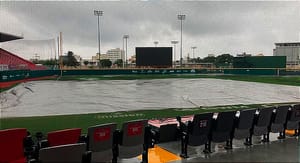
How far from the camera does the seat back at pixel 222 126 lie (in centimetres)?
377

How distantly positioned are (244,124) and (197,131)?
32.9 inches

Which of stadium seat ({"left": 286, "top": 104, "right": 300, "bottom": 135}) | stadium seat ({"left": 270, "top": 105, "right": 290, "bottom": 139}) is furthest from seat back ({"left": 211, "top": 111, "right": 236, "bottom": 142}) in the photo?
stadium seat ({"left": 286, "top": 104, "right": 300, "bottom": 135})

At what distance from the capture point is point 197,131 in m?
3.62

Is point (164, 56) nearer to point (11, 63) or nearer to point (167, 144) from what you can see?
point (11, 63)

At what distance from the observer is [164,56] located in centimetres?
2925

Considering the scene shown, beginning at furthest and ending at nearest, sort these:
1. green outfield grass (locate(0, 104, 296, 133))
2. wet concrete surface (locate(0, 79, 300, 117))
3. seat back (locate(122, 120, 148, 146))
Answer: wet concrete surface (locate(0, 79, 300, 117)) < green outfield grass (locate(0, 104, 296, 133)) < seat back (locate(122, 120, 148, 146))

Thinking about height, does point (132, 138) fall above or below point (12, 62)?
below

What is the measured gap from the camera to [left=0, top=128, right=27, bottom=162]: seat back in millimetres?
2537

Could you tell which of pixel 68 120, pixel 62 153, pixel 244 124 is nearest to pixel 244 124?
pixel 244 124

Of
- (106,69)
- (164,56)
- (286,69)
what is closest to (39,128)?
(164,56)

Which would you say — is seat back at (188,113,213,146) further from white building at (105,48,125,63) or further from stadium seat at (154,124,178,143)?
white building at (105,48,125,63)

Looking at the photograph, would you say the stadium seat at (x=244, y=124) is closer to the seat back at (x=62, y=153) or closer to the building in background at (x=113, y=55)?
the seat back at (x=62, y=153)

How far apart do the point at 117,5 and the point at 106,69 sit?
2638 centimetres

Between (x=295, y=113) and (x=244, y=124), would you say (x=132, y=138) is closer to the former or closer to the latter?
(x=244, y=124)
